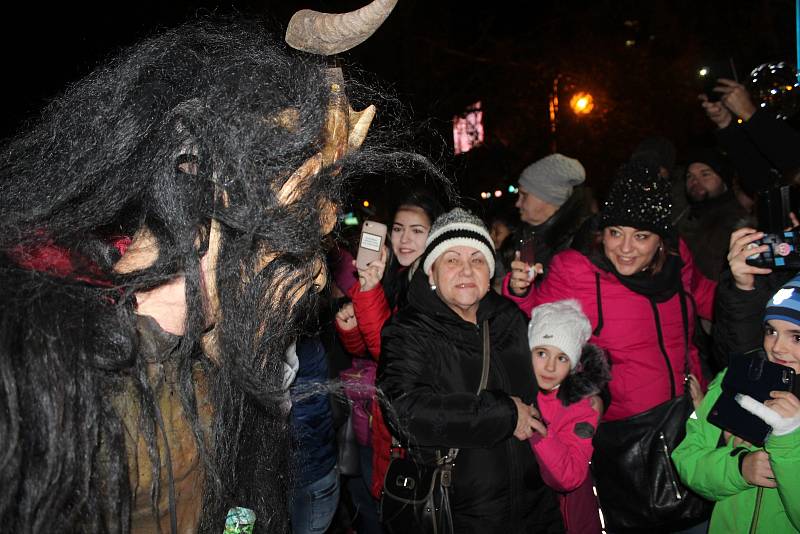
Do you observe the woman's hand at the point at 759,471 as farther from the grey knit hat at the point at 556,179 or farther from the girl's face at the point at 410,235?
the grey knit hat at the point at 556,179

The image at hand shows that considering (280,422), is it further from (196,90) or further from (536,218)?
(536,218)

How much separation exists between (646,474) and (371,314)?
1709 millimetres

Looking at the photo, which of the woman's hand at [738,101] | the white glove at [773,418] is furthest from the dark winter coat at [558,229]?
the white glove at [773,418]

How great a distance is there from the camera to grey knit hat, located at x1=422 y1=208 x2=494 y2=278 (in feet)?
10.1

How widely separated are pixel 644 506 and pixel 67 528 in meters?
2.88

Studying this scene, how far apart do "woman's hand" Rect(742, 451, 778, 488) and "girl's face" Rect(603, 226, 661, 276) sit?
125 centimetres

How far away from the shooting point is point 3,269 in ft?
3.40

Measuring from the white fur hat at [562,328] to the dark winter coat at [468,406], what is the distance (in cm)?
14

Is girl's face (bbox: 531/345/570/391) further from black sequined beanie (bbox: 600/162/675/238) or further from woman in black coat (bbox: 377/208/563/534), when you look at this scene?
black sequined beanie (bbox: 600/162/675/238)

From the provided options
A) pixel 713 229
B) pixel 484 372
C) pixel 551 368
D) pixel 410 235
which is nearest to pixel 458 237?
pixel 484 372

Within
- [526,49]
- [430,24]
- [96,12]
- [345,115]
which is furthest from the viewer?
[526,49]

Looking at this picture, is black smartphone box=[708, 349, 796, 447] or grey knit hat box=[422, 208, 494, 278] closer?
black smartphone box=[708, 349, 796, 447]

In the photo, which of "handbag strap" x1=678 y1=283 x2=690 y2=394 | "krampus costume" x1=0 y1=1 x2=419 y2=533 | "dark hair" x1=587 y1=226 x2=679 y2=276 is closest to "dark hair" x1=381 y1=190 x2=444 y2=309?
"dark hair" x1=587 y1=226 x2=679 y2=276

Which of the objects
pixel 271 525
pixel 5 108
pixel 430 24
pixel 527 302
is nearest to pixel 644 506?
pixel 527 302
